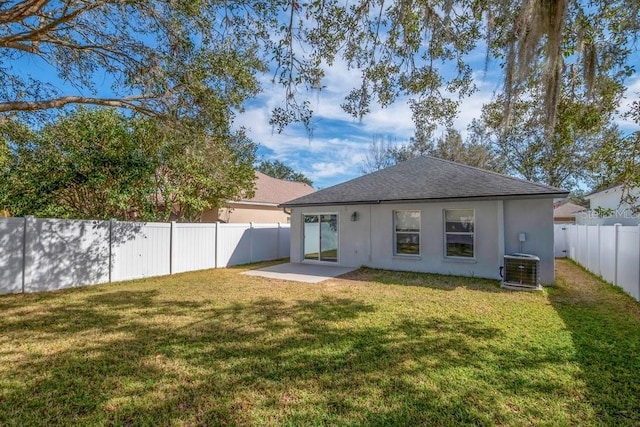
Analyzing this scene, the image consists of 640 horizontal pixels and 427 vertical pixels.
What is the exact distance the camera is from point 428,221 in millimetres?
10625

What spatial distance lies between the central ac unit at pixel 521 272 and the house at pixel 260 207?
8774 mm

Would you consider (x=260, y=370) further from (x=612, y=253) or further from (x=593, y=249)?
(x=593, y=249)

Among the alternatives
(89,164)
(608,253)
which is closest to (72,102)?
(89,164)

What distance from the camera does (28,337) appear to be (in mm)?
5027

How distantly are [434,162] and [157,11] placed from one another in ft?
34.8

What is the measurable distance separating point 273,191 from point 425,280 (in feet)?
43.7

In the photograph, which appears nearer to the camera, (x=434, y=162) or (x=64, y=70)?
(x=64, y=70)

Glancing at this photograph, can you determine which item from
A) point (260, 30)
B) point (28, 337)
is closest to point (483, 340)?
point (260, 30)

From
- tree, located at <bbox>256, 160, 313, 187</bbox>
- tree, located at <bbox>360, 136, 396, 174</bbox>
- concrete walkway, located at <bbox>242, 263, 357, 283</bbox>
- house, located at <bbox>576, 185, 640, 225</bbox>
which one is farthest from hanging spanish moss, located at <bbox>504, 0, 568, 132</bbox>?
tree, located at <bbox>256, 160, 313, 187</bbox>

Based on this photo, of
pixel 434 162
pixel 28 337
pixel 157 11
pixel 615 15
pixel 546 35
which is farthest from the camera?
pixel 434 162

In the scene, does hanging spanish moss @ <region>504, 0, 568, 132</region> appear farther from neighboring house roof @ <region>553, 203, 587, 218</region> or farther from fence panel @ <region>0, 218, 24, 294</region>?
neighboring house roof @ <region>553, 203, 587, 218</region>

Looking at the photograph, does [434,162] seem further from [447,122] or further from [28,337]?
[28,337]

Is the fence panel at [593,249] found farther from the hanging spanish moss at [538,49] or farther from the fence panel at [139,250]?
the fence panel at [139,250]

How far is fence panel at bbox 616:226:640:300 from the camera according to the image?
698 centimetres
